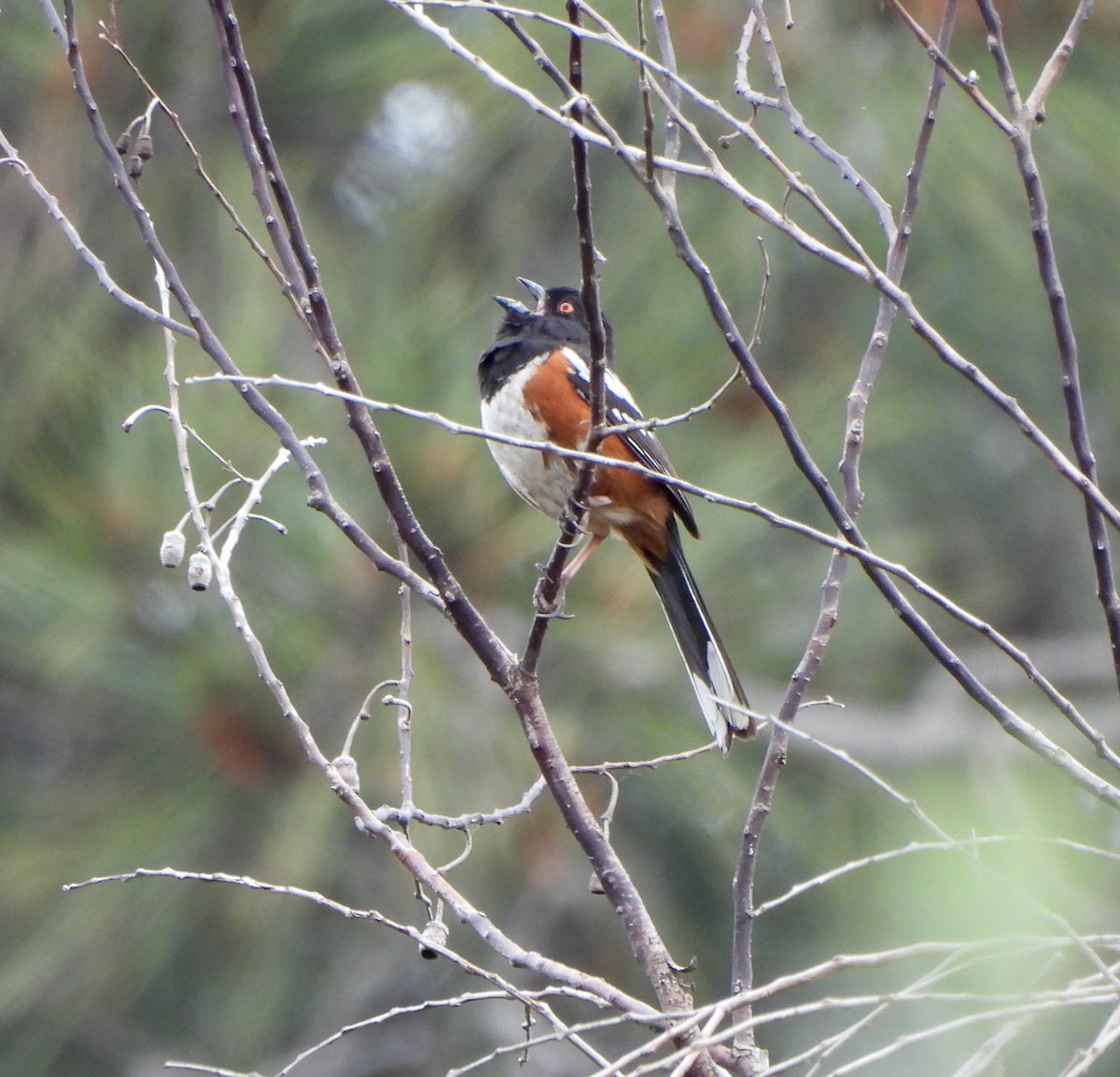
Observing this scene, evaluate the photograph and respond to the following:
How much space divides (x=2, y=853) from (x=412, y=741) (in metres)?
1.29

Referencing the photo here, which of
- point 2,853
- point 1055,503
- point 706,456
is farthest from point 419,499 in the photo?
point 1055,503

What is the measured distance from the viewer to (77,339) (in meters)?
3.93

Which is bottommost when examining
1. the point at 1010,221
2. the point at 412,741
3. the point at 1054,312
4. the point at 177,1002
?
the point at 177,1002

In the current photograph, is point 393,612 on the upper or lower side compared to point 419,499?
lower

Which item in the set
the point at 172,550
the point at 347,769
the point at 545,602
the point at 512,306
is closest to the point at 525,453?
the point at 512,306

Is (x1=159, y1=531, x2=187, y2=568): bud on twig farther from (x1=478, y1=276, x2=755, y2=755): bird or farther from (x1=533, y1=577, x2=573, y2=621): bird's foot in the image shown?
(x1=478, y1=276, x2=755, y2=755): bird

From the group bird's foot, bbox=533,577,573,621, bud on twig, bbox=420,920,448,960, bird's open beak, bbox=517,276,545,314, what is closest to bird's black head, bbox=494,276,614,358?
bird's open beak, bbox=517,276,545,314

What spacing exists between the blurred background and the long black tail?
565 millimetres

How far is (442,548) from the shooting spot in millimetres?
3580

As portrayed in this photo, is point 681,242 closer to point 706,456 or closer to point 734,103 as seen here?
point 706,456

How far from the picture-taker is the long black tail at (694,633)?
278 cm

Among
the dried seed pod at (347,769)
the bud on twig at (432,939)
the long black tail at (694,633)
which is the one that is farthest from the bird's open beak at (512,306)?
the bud on twig at (432,939)

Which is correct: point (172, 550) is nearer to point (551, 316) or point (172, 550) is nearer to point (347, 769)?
point (347, 769)

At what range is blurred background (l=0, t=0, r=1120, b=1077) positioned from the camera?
360 cm
